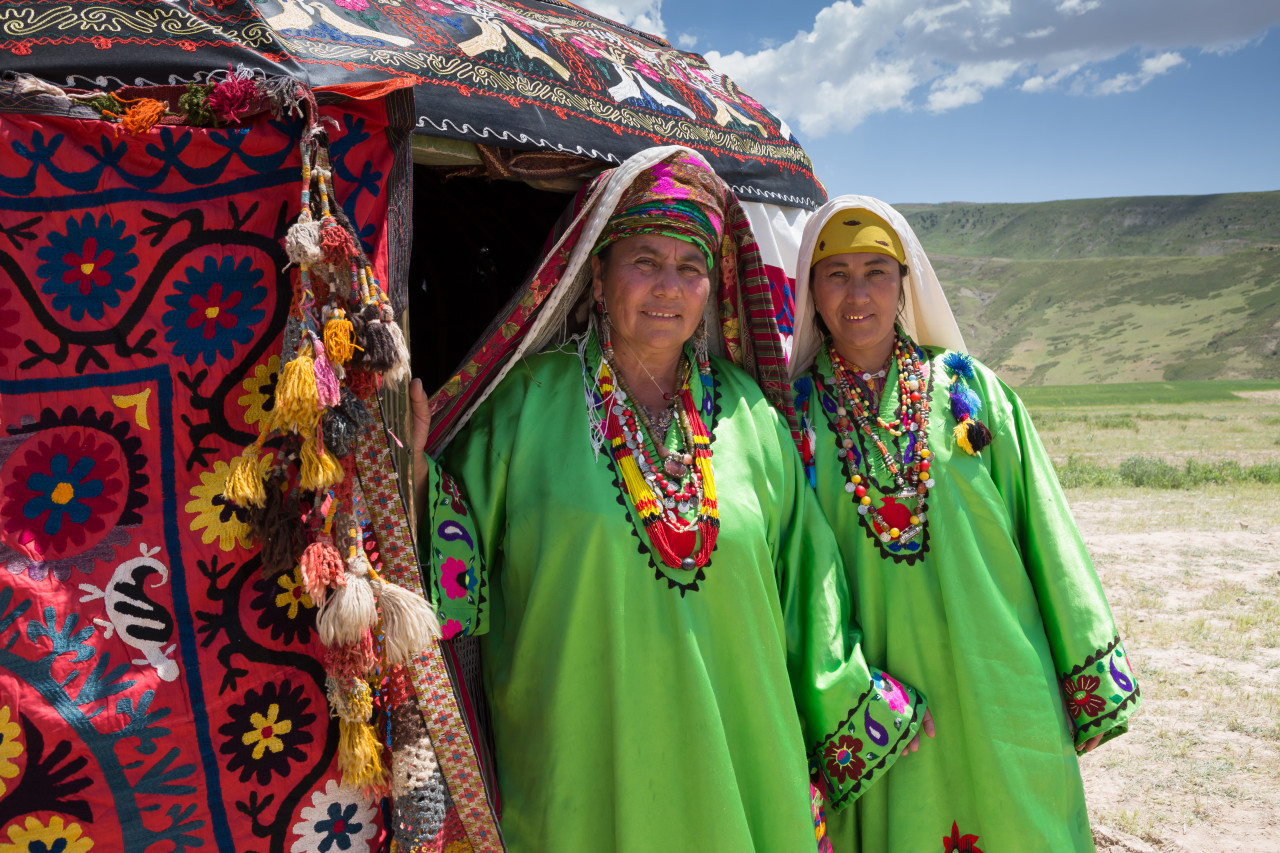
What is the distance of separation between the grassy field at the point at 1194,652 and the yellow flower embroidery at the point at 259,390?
3.98 m

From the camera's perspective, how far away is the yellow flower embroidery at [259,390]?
72.8 inches

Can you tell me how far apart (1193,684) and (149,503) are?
606cm

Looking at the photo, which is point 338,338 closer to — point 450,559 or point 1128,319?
point 450,559

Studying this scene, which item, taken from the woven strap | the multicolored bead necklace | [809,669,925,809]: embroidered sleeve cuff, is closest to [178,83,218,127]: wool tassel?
the woven strap

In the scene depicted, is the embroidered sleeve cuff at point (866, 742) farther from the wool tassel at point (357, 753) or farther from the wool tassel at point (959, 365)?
the wool tassel at point (357, 753)

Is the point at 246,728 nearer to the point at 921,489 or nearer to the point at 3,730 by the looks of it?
the point at 3,730

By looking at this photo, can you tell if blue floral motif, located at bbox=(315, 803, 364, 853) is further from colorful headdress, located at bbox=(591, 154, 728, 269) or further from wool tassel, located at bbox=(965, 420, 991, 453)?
wool tassel, located at bbox=(965, 420, 991, 453)

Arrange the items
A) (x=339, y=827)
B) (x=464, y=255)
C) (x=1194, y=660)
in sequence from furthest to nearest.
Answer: (x=1194, y=660), (x=464, y=255), (x=339, y=827)

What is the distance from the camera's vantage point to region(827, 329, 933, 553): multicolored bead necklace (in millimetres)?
2641

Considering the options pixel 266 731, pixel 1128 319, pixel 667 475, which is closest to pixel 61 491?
pixel 266 731

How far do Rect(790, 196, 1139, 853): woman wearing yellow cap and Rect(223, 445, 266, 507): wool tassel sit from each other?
5.33 feet

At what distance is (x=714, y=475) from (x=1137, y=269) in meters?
105

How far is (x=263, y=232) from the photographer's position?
6.08 feet

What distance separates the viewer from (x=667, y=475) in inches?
92.8
